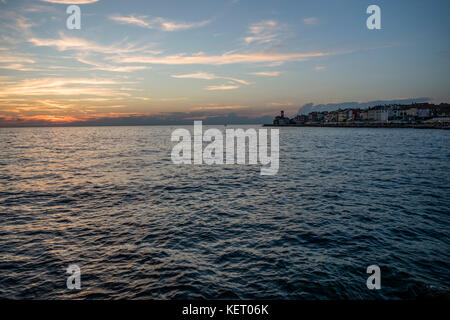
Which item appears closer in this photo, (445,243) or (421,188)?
(445,243)

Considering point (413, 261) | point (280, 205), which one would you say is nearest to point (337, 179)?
point (280, 205)

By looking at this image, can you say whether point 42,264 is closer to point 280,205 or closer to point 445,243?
point 280,205

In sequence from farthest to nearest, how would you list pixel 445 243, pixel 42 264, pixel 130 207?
pixel 130 207, pixel 445 243, pixel 42 264

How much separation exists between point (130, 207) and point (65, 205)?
4971 millimetres

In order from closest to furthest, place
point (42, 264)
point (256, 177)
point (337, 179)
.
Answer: point (42, 264), point (337, 179), point (256, 177)

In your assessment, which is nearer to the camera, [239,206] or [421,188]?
[239,206]

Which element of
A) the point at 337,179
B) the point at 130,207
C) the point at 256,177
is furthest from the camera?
the point at 256,177

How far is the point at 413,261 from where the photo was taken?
10656 millimetres

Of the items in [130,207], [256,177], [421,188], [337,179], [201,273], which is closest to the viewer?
[201,273]
